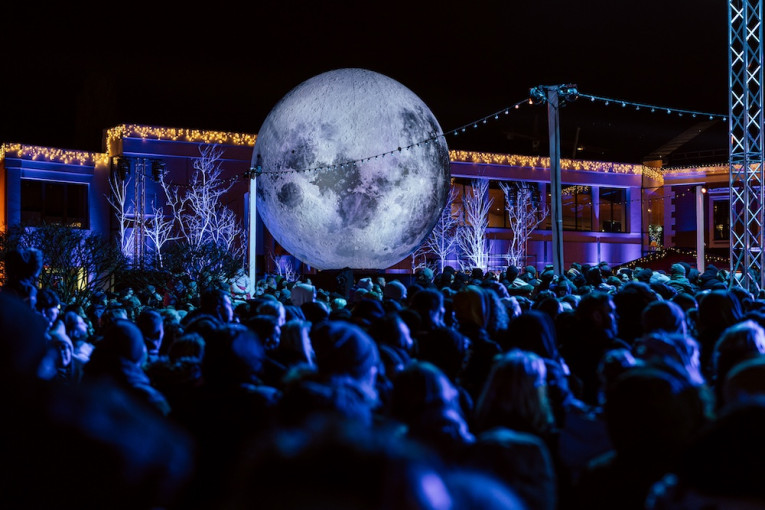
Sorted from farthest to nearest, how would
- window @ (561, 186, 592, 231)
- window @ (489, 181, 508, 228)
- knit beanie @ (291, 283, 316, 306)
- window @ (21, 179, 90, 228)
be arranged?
window @ (561, 186, 592, 231) < window @ (489, 181, 508, 228) < window @ (21, 179, 90, 228) < knit beanie @ (291, 283, 316, 306)

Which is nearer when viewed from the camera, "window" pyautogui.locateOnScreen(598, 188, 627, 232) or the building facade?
the building facade

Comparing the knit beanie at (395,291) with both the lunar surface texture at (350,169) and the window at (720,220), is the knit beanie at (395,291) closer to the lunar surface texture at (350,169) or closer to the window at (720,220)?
the lunar surface texture at (350,169)

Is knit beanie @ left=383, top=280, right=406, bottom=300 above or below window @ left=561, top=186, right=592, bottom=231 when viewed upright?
below

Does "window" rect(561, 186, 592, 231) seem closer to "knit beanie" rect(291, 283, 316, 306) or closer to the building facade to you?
the building facade

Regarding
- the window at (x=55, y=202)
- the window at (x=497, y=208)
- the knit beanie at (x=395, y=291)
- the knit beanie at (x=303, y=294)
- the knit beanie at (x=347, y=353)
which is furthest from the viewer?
the window at (x=497, y=208)

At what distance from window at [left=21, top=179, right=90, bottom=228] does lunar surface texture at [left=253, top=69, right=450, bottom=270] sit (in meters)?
16.2

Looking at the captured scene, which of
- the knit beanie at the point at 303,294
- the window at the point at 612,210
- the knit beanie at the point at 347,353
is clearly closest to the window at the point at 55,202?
the knit beanie at the point at 303,294

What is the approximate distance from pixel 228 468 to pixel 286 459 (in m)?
2.23

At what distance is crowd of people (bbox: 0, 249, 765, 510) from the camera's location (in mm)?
1533

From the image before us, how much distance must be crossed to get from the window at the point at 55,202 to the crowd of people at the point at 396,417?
27.9 m

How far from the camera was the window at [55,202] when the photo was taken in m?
31.6

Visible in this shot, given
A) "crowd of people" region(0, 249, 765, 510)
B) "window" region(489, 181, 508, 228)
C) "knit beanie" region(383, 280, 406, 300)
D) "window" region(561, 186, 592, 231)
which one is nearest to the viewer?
"crowd of people" region(0, 249, 765, 510)

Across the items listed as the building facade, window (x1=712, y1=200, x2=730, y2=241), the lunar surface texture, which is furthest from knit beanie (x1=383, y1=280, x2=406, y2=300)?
window (x1=712, y1=200, x2=730, y2=241)

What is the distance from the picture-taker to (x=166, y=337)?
22.6ft
